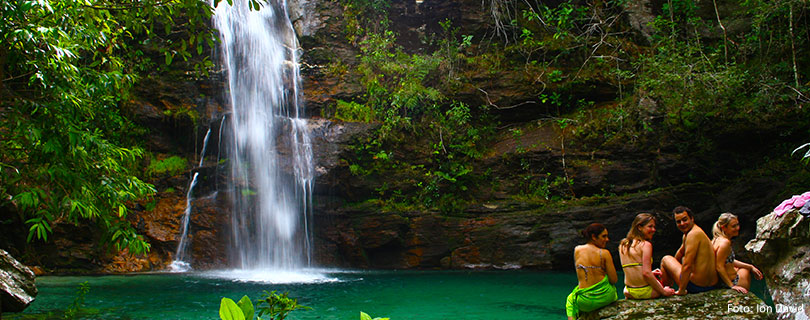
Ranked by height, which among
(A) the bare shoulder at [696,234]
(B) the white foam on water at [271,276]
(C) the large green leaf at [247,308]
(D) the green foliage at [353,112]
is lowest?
(B) the white foam on water at [271,276]

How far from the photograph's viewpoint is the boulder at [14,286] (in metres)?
4.98

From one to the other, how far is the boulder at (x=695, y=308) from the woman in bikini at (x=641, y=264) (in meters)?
0.08

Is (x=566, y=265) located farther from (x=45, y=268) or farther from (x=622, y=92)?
(x=45, y=268)

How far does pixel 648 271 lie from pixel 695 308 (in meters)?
0.44

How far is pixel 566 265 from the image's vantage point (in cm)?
Result: 1114

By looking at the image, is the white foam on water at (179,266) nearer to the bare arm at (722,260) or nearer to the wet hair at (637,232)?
the wet hair at (637,232)

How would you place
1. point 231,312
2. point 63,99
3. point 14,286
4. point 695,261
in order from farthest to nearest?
point 14,286 < point 695,261 < point 63,99 < point 231,312

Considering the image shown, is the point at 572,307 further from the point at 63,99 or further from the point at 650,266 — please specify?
the point at 63,99

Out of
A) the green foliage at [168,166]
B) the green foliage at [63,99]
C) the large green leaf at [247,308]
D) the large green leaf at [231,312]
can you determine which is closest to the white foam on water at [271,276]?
the green foliage at [168,166]

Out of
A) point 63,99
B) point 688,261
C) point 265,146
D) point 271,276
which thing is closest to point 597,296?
point 688,261

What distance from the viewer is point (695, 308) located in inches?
157

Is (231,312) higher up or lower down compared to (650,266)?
higher up

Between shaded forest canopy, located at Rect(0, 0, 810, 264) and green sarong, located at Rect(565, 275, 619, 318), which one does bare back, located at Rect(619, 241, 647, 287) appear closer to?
green sarong, located at Rect(565, 275, 619, 318)

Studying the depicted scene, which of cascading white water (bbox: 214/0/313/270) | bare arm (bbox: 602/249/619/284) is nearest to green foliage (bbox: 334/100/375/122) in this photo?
cascading white water (bbox: 214/0/313/270)
